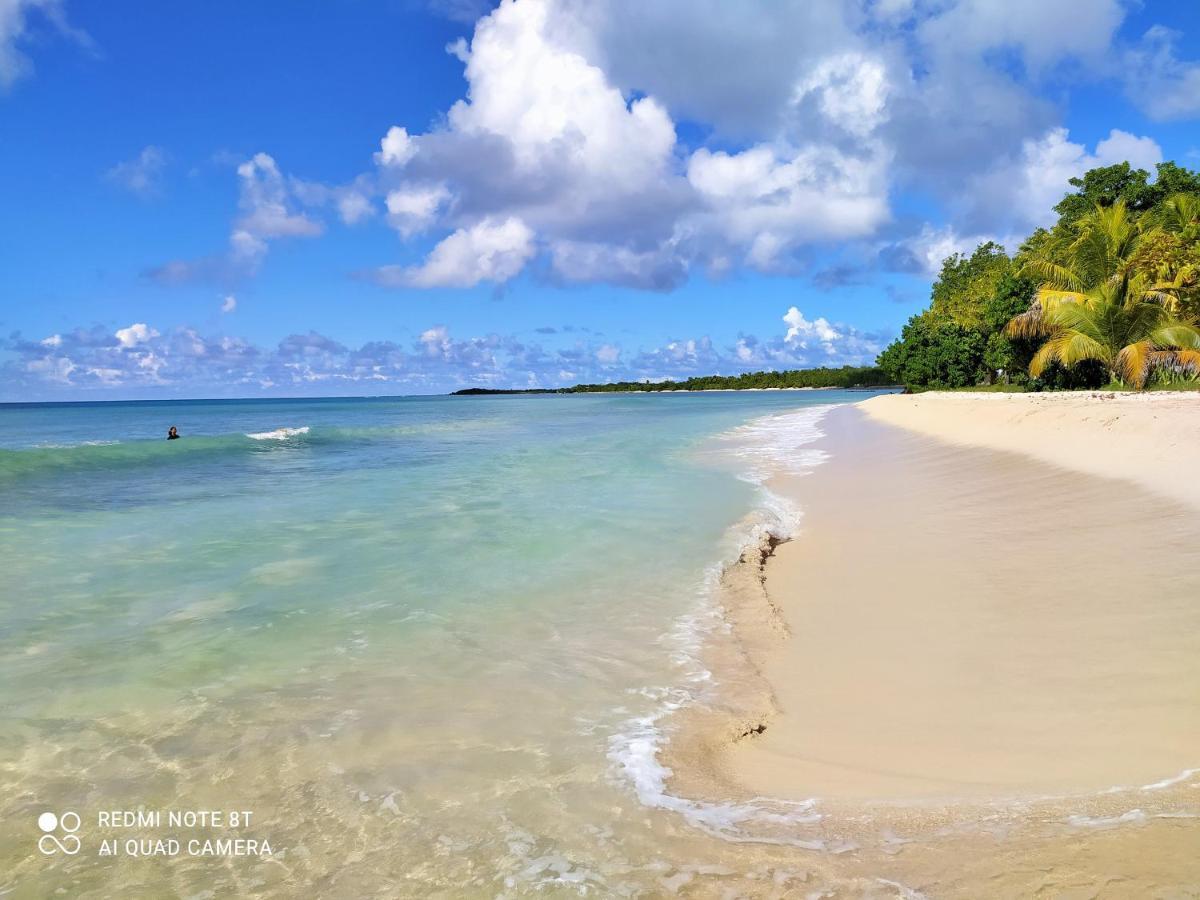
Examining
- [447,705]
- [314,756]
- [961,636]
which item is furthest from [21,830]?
[961,636]

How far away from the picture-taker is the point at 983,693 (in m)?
4.64

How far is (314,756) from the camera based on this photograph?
4.43m

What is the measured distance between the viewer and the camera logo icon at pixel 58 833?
3633mm

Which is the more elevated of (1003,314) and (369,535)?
(1003,314)

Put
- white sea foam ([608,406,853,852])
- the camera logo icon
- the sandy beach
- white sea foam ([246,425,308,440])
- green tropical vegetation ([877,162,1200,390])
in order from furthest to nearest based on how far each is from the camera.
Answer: white sea foam ([246,425,308,440]) < green tropical vegetation ([877,162,1200,390]) < the camera logo icon < white sea foam ([608,406,853,852]) < the sandy beach

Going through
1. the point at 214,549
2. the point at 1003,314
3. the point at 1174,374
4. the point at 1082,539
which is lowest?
the point at 214,549

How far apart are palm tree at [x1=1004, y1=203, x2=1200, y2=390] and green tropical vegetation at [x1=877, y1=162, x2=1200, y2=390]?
0.04 metres

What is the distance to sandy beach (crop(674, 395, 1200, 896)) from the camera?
9.87 ft

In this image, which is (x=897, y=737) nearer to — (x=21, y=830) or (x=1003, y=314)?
(x=21, y=830)

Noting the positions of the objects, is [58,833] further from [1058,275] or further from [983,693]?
[1058,275]

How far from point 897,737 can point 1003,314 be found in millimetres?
43090

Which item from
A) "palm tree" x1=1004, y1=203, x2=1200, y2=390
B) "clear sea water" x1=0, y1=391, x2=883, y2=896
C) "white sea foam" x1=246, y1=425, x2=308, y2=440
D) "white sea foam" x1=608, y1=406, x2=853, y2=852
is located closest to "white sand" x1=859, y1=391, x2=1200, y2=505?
"palm tree" x1=1004, y1=203, x2=1200, y2=390

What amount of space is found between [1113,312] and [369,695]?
33.6m

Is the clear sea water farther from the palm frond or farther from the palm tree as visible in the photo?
the palm frond
